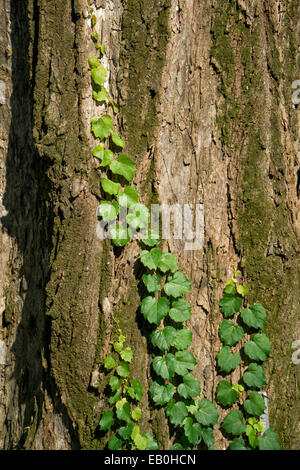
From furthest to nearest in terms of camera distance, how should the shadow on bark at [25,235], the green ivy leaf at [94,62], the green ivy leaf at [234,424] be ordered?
the shadow on bark at [25,235], the green ivy leaf at [234,424], the green ivy leaf at [94,62]

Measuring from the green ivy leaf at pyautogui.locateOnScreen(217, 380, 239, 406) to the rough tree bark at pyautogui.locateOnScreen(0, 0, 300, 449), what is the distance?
5 centimetres

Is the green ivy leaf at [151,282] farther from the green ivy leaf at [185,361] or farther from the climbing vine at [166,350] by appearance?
the green ivy leaf at [185,361]

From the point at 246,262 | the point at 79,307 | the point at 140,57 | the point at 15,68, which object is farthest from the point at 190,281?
the point at 15,68

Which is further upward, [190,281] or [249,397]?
[190,281]

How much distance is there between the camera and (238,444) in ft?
6.66

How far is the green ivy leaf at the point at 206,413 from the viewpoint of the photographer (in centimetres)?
199

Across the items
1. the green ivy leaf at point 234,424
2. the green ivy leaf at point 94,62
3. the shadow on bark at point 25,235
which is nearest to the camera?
the green ivy leaf at point 94,62

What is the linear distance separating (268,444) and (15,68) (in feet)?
8.73

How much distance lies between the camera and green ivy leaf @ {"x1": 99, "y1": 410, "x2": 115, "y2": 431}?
1.94 metres

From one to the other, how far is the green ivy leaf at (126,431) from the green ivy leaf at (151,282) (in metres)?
0.69

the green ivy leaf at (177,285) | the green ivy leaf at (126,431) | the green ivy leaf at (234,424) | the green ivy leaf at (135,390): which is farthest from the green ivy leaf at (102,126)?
the green ivy leaf at (234,424)

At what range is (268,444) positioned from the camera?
200 cm

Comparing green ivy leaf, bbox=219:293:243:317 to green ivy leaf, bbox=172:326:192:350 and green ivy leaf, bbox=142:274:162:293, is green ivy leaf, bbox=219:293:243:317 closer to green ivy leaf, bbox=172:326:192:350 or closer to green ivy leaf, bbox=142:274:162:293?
green ivy leaf, bbox=172:326:192:350

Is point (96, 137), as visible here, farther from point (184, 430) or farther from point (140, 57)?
point (184, 430)
